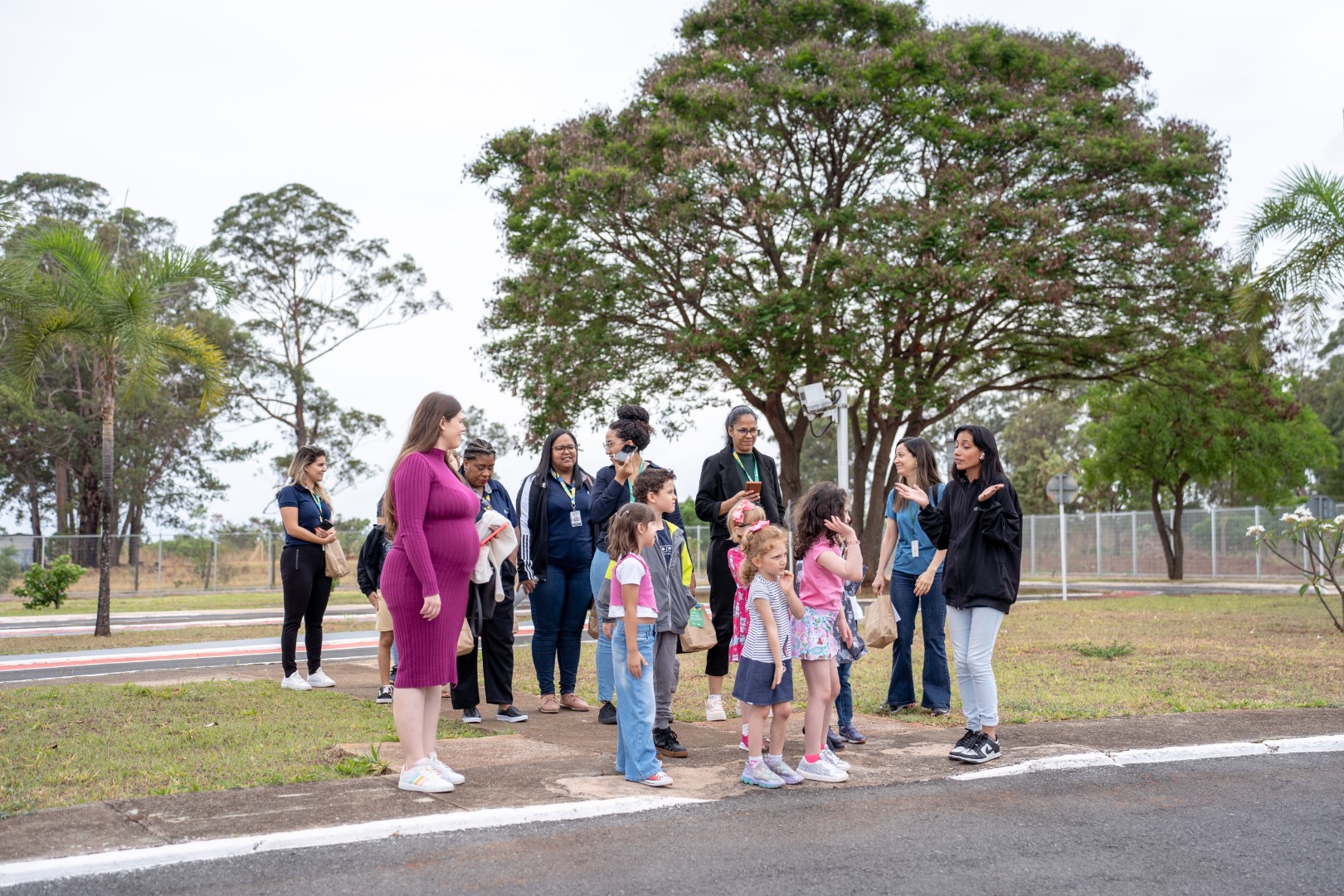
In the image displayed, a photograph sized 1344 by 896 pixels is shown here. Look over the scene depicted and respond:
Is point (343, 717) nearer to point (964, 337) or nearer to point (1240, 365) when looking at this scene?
point (964, 337)

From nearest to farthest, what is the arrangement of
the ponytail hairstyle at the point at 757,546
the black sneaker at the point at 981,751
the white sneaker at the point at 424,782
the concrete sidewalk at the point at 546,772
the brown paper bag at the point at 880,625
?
the concrete sidewalk at the point at 546,772 < the white sneaker at the point at 424,782 < the ponytail hairstyle at the point at 757,546 < the black sneaker at the point at 981,751 < the brown paper bag at the point at 880,625

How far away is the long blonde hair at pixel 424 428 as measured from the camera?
546cm

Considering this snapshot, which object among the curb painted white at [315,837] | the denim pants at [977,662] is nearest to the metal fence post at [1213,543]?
the denim pants at [977,662]

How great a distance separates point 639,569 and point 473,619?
2161 mm

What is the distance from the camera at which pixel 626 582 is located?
5.61m

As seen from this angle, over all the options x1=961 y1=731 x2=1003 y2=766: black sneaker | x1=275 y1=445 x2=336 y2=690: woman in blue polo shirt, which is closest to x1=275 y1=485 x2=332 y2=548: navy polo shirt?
x1=275 y1=445 x2=336 y2=690: woman in blue polo shirt

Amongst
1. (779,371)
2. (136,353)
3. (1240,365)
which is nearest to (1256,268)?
(1240,365)

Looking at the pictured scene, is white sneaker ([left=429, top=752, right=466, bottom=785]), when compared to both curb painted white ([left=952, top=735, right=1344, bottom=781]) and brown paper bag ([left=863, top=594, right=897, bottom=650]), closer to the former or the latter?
curb painted white ([left=952, top=735, right=1344, bottom=781])

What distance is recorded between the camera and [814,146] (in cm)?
2291

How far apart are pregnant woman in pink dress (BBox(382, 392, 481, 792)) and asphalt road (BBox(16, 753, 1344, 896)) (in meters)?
Answer: 0.91

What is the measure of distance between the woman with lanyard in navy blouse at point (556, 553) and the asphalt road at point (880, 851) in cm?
275

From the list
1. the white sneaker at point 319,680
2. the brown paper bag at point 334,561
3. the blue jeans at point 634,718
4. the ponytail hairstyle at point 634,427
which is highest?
the ponytail hairstyle at point 634,427

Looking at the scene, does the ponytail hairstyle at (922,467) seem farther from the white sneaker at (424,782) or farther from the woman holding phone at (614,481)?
the white sneaker at (424,782)

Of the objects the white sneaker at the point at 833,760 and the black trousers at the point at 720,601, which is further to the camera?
the black trousers at the point at 720,601
